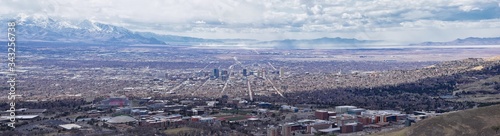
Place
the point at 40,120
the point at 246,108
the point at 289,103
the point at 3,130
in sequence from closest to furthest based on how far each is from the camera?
the point at 3,130
the point at 40,120
the point at 246,108
the point at 289,103

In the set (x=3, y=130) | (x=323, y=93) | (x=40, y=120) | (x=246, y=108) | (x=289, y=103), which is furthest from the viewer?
(x=323, y=93)

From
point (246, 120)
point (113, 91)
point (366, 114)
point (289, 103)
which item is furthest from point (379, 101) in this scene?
point (113, 91)

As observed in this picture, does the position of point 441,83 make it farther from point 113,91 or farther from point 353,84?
point 113,91

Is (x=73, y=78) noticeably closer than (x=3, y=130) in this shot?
No

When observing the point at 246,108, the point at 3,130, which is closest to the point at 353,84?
the point at 246,108

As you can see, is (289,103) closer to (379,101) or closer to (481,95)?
(379,101)

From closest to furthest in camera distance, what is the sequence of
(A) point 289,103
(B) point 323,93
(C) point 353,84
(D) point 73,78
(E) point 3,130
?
1. (E) point 3,130
2. (A) point 289,103
3. (B) point 323,93
4. (C) point 353,84
5. (D) point 73,78
